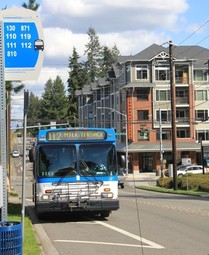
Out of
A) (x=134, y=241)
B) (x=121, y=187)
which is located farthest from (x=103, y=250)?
(x=121, y=187)

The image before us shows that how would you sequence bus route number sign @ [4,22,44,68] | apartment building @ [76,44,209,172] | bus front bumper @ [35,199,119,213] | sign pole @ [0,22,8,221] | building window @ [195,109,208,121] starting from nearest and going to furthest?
sign pole @ [0,22,8,221] → bus route number sign @ [4,22,44,68] → bus front bumper @ [35,199,119,213] → apartment building @ [76,44,209,172] → building window @ [195,109,208,121]

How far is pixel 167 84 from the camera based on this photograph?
74.9 meters

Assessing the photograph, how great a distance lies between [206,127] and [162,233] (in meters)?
64.9

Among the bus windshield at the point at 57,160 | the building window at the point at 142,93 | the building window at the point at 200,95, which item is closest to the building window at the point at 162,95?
the building window at the point at 142,93

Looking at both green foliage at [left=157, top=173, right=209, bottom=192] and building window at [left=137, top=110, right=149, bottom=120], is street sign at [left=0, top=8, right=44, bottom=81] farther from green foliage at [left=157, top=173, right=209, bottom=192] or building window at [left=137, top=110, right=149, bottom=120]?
building window at [left=137, top=110, right=149, bottom=120]

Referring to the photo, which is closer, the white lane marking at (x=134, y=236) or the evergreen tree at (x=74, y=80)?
the white lane marking at (x=134, y=236)

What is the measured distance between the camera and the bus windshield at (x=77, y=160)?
1576 centimetres

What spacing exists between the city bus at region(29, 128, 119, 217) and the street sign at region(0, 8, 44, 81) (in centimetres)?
817

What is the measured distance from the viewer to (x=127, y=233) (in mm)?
13281

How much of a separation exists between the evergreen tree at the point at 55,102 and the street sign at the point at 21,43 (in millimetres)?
116776

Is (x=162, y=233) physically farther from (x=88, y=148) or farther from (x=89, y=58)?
(x=89, y=58)

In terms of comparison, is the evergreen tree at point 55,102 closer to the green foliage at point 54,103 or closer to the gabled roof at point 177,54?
the green foliage at point 54,103

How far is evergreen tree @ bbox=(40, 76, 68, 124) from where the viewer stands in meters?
132

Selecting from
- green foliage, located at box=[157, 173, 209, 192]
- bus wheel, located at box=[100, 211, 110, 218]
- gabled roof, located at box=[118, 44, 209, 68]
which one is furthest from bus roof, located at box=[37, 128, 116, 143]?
gabled roof, located at box=[118, 44, 209, 68]
